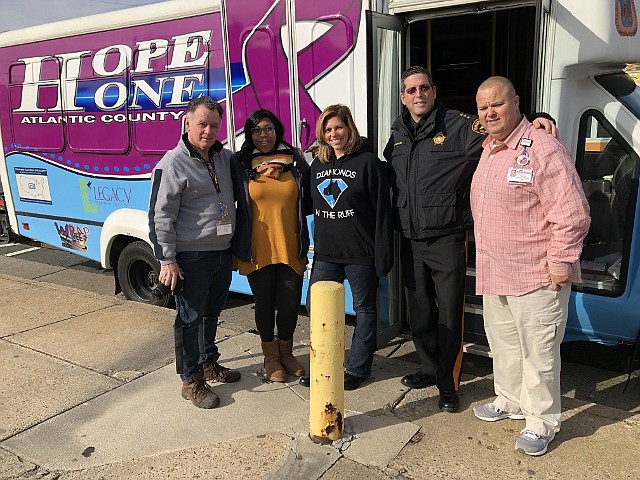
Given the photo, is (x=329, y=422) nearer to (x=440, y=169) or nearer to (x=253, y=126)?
(x=440, y=169)

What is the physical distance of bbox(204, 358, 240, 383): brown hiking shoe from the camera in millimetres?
3963

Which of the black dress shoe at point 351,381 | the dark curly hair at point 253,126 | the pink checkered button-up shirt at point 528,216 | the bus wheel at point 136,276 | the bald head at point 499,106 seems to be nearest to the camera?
the pink checkered button-up shirt at point 528,216

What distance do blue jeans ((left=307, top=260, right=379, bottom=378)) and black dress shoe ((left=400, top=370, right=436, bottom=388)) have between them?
26 cm

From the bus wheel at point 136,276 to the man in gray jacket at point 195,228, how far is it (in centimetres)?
221

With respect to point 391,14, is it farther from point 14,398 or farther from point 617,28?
point 14,398

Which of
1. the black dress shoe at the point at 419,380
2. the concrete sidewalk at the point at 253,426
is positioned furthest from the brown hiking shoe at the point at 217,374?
the black dress shoe at the point at 419,380

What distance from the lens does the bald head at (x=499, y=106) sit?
283 centimetres

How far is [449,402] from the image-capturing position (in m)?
3.50

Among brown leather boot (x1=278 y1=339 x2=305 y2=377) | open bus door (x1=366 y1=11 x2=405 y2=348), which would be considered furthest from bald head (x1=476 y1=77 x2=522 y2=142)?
brown leather boot (x1=278 y1=339 x2=305 y2=377)

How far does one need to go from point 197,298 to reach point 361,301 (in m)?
1.00

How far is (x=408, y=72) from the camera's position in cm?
334

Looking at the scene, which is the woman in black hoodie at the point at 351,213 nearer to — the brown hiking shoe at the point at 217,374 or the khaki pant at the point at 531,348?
the khaki pant at the point at 531,348

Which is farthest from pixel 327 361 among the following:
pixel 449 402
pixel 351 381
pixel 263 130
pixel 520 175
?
pixel 263 130

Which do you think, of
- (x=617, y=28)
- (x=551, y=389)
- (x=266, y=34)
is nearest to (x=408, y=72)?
(x=617, y=28)
